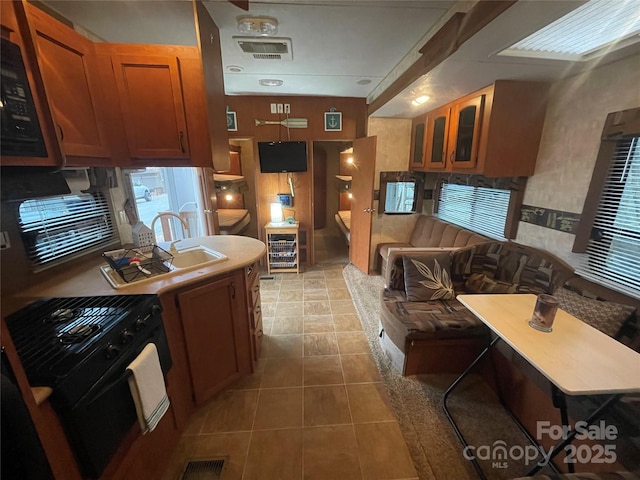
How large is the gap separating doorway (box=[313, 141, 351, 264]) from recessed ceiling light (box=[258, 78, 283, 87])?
2581 millimetres

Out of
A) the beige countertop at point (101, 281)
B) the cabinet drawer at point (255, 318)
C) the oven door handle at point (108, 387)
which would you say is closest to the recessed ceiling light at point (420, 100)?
the beige countertop at point (101, 281)

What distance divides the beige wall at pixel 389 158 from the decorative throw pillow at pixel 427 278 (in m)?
1.67

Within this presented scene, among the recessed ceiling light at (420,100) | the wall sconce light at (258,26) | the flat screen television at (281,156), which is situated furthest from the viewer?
the flat screen television at (281,156)

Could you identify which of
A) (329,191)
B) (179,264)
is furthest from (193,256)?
(329,191)

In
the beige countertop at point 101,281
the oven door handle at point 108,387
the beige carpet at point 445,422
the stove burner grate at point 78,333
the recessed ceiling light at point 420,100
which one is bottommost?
the beige carpet at point 445,422

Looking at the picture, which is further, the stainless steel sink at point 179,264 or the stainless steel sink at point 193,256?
the stainless steel sink at point 193,256

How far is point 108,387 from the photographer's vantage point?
1.00 meters

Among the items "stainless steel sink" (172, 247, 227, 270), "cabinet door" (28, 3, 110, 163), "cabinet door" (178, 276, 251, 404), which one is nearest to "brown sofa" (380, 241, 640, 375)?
"cabinet door" (178, 276, 251, 404)

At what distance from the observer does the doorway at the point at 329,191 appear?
19.5ft

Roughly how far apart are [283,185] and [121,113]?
2602mm

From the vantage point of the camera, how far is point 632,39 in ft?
4.66

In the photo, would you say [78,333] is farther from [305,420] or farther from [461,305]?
[461,305]

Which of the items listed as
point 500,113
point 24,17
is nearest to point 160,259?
point 24,17

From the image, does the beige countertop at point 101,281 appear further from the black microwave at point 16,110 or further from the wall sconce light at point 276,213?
the wall sconce light at point 276,213
